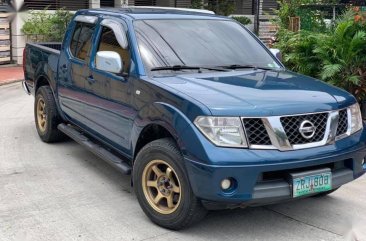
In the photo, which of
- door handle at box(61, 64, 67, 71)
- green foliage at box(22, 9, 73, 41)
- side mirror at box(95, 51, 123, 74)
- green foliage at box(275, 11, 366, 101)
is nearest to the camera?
side mirror at box(95, 51, 123, 74)

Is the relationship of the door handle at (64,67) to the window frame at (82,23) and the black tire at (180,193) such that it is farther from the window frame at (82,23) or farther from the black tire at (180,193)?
→ the black tire at (180,193)

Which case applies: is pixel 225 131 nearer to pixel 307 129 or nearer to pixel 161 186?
pixel 307 129

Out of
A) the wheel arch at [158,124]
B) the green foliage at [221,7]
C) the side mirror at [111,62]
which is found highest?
the green foliage at [221,7]

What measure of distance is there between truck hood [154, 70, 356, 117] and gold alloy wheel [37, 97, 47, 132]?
10.1 ft

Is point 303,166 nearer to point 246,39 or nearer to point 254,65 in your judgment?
point 254,65

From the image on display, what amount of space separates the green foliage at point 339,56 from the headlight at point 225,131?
4490 mm

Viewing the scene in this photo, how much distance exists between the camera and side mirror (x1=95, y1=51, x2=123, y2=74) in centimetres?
464

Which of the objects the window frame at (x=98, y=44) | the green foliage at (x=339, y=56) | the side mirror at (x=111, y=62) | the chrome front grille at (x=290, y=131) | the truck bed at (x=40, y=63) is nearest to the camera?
the chrome front grille at (x=290, y=131)

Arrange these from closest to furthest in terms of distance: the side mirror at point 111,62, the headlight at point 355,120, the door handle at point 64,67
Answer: the headlight at point 355,120, the side mirror at point 111,62, the door handle at point 64,67

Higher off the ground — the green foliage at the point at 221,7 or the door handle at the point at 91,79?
the green foliage at the point at 221,7

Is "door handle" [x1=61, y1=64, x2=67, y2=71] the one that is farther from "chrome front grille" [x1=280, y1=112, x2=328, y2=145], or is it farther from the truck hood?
"chrome front grille" [x1=280, y1=112, x2=328, y2=145]

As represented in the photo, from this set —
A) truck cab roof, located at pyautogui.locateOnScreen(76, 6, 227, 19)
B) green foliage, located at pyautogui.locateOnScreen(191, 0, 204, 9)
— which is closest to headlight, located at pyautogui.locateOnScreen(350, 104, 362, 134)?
truck cab roof, located at pyautogui.locateOnScreen(76, 6, 227, 19)

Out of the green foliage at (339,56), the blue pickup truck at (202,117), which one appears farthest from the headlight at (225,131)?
the green foliage at (339,56)

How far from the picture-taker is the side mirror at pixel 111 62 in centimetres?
464
